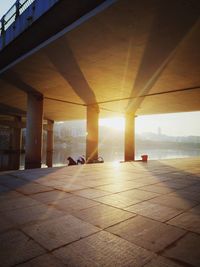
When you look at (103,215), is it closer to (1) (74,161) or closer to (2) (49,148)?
(1) (74,161)

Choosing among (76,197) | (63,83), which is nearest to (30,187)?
(76,197)

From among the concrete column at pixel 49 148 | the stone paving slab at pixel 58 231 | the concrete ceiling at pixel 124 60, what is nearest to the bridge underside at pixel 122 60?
the concrete ceiling at pixel 124 60

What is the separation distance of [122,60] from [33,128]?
36.2 ft

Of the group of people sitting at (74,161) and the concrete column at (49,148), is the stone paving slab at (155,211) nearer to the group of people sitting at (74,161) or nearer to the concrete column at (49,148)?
the group of people sitting at (74,161)

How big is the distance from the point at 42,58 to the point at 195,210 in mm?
10318

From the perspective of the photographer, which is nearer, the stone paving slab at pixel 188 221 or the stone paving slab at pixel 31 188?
the stone paving slab at pixel 188 221

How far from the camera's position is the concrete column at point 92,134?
2381 cm

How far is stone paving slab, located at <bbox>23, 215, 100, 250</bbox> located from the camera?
323 cm

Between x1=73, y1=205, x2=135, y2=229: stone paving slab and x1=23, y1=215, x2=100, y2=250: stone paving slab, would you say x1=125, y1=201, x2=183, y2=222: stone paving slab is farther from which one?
x1=23, y1=215, x2=100, y2=250: stone paving slab

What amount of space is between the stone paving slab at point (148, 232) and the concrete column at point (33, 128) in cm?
1628

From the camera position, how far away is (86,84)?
16.0m

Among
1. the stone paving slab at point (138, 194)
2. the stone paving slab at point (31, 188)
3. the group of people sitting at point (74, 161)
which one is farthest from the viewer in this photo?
the group of people sitting at point (74, 161)

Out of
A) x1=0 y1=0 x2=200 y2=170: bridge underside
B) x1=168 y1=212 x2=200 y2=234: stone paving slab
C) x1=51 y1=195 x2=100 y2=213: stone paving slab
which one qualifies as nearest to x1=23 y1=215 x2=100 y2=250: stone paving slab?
x1=51 y1=195 x2=100 y2=213: stone paving slab

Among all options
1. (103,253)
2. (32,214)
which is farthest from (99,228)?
(32,214)
